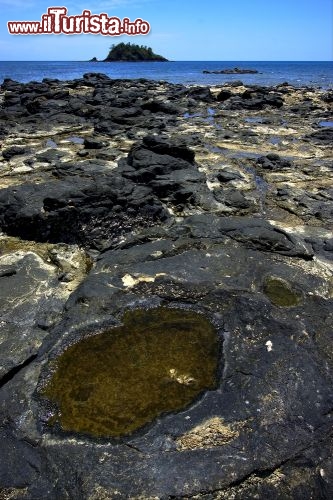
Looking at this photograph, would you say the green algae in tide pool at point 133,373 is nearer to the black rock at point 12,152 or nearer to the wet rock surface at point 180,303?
the wet rock surface at point 180,303

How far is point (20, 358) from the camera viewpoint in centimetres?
338

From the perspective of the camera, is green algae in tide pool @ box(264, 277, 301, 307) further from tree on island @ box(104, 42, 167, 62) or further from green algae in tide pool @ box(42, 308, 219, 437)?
tree on island @ box(104, 42, 167, 62)

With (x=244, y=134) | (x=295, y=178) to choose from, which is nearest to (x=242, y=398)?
(x=295, y=178)

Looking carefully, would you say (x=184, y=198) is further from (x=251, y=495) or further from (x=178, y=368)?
(x=251, y=495)

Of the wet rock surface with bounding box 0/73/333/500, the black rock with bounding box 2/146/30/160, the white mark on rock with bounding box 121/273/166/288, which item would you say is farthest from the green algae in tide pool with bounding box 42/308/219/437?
the black rock with bounding box 2/146/30/160

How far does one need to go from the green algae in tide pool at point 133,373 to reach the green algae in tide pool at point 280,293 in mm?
849

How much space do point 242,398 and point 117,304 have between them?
1.57m

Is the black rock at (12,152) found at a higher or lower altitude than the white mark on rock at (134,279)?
higher

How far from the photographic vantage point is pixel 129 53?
130 metres

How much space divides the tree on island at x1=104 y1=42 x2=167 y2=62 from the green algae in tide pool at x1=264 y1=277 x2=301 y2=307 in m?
140

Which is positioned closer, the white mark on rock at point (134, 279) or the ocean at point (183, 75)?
the white mark on rock at point (134, 279)

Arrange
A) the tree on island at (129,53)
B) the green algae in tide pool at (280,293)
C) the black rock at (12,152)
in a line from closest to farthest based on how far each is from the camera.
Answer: the green algae in tide pool at (280,293)
the black rock at (12,152)
the tree on island at (129,53)

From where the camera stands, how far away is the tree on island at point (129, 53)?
129 meters

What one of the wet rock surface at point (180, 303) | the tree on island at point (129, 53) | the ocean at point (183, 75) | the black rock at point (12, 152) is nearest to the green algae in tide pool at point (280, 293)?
the wet rock surface at point (180, 303)
